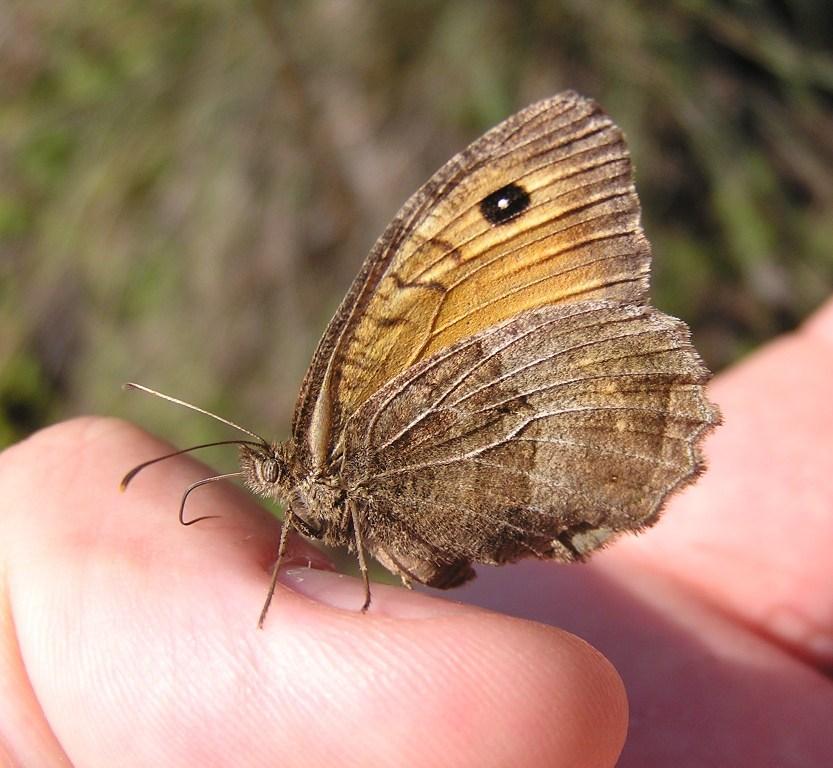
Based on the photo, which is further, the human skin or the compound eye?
the compound eye

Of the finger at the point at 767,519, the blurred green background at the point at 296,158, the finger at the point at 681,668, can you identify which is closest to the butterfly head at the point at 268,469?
the finger at the point at 681,668

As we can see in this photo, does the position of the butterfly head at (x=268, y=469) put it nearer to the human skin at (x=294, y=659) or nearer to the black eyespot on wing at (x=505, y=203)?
the human skin at (x=294, y=659)

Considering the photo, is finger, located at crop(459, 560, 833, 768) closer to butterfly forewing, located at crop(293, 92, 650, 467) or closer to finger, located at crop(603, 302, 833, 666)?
finger, located at crop(603, 302, 833, 666)

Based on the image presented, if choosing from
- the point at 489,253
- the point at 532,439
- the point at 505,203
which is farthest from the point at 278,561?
the point at 505,203

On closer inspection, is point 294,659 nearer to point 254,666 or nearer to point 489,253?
point 254,666

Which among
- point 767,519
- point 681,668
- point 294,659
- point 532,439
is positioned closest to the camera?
point 294,659

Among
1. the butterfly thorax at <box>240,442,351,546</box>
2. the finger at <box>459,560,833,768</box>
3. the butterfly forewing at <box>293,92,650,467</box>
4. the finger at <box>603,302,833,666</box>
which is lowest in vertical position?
the finger at <box>459,560,833,768</box>

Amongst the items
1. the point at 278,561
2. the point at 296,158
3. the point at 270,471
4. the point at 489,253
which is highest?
the point at 296,158

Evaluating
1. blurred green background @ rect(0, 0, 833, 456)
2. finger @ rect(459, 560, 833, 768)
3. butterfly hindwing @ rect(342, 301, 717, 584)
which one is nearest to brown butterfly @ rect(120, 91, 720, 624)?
butterfly hindwing @ rect(342, 301, 717, 584)
